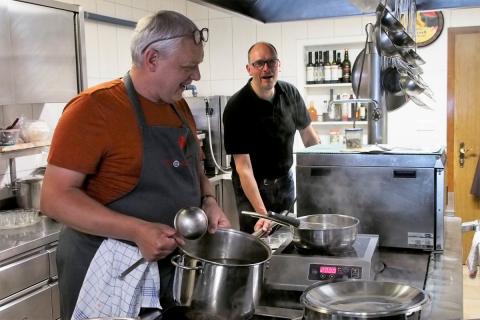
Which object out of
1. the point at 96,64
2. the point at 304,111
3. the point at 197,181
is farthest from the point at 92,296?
the point at 96,64

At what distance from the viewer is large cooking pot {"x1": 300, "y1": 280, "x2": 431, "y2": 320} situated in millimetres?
930

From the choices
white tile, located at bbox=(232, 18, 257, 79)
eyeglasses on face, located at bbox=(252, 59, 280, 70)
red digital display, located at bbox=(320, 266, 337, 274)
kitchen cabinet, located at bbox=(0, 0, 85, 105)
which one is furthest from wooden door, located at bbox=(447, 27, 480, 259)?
red digital display, located at bbox=(320, 266, 337, 274)

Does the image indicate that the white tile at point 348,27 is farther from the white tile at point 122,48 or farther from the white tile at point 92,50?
the white tile at point 92,50

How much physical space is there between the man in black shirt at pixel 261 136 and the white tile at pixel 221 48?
87.9 inches

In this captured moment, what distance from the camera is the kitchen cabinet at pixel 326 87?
4461mm

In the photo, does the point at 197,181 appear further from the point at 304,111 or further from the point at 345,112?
the point at 345,112

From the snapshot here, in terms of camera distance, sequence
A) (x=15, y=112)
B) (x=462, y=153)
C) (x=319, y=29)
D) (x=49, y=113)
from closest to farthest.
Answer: (x=15, y=112) → (x=49, y=113) → (x=462, y=153) → (x=319, y=29)

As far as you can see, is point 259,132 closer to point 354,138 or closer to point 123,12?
point 354,138

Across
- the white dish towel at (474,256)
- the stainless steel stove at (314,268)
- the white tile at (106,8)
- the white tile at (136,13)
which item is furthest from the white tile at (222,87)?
the stainless steel stove at (314,268)

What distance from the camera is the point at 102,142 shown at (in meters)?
1.34

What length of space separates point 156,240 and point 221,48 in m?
3.91

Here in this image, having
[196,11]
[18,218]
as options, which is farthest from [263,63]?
[196,11]

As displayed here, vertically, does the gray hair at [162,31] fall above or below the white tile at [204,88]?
below

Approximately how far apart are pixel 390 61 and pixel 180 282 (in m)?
1.55
